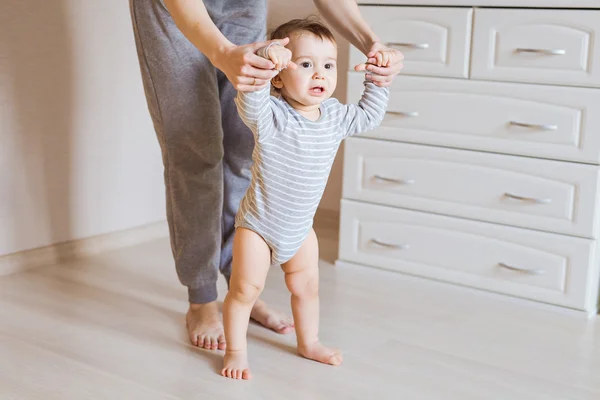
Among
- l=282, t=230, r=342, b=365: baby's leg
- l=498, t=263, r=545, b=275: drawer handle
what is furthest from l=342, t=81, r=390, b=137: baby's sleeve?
l=498, t=263, r=545, b=275: drawer handle

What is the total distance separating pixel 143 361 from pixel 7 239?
2.49ft

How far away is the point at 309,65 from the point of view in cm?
139

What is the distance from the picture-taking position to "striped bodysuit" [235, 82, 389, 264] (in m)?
1.39

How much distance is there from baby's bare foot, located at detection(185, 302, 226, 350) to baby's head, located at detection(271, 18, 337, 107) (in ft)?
1.80

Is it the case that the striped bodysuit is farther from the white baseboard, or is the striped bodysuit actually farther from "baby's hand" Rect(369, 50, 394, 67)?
the white baseboard

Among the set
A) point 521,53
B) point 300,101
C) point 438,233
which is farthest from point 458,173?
point 300,101

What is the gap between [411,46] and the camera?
6.89 ft

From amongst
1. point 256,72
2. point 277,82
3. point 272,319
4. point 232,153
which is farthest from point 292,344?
point 256,72

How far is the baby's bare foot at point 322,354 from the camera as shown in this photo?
1.56 metres

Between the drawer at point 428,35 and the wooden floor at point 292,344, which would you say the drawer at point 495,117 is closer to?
the drawer at point 428,35

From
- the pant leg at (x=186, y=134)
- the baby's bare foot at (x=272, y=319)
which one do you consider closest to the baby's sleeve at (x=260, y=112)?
the pant leg at (x=186, y=134)

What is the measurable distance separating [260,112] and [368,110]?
0.94ft

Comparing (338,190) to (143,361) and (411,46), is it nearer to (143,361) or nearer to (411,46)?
(411,46)

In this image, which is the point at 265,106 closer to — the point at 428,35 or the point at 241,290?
the point at 241,290
